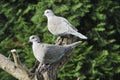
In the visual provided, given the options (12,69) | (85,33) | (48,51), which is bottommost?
(85,33)

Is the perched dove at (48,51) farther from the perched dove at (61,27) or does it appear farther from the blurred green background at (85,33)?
the blurred green background at (85,33)

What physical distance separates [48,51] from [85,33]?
1.50 m

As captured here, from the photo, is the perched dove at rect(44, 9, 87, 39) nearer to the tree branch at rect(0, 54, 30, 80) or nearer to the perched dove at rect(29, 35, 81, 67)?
the perched dove at rect(29, 35, 81, 67)

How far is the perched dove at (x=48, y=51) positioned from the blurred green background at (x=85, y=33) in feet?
4.05

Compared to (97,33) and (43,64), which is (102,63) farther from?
(43,64)

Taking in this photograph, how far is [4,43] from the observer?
186 inches

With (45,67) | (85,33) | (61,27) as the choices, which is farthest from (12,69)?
(85,33)

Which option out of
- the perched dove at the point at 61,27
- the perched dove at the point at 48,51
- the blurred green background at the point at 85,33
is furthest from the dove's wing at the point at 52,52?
the blurred green background at the point at 85,33

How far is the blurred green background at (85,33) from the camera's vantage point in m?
4.46

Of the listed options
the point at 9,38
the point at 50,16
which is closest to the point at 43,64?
the point at 50,16

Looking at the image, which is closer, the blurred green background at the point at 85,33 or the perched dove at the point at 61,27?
the perched dove at the point at 61,27

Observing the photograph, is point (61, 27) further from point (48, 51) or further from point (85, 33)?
point (85, 33)

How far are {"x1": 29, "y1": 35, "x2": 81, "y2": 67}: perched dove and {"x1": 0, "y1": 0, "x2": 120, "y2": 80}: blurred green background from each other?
1235 millimetres

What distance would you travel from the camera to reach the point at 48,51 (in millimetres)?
3129
